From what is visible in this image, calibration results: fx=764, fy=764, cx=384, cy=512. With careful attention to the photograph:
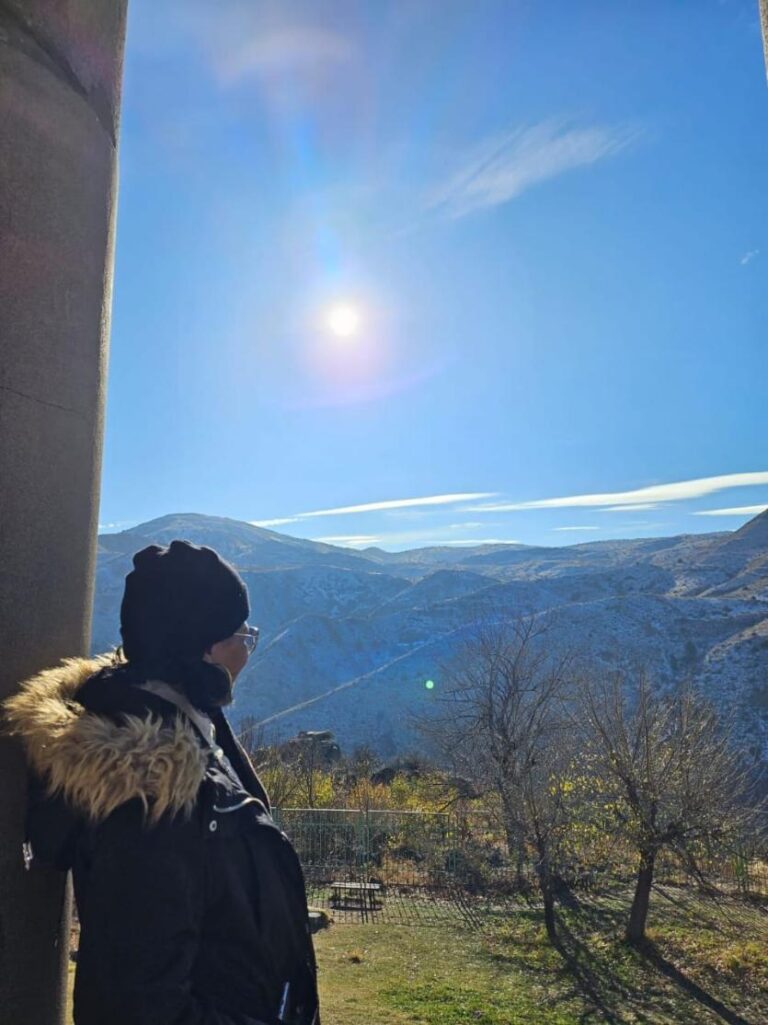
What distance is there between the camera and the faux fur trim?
1.36 metres

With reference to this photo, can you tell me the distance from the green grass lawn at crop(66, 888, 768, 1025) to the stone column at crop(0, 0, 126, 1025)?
724cm

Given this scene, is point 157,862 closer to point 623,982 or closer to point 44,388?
point 44,388

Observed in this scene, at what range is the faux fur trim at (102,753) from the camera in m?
1.36

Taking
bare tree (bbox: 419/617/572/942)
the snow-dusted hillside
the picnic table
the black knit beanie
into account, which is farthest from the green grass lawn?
the snow-dusted hillside

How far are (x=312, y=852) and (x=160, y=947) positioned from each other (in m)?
15.9

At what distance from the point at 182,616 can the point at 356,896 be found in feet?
45.9

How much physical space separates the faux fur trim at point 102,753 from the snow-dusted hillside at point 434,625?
2415 cm

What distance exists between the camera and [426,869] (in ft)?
50.3

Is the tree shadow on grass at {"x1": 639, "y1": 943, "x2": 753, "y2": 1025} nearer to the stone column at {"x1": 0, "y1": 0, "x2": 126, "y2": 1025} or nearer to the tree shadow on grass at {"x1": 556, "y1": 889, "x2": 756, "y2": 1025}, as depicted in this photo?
the tree shadow on grass at {"x1": 556, "y1": 889, "x2": 756, "y2": 1025}

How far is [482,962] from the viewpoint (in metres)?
10.1

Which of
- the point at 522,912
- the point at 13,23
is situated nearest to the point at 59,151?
the point at 13,23

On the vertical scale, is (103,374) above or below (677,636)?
above

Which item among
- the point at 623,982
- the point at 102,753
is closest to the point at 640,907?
the point at 623,982

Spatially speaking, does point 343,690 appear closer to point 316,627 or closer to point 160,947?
point 316,627
